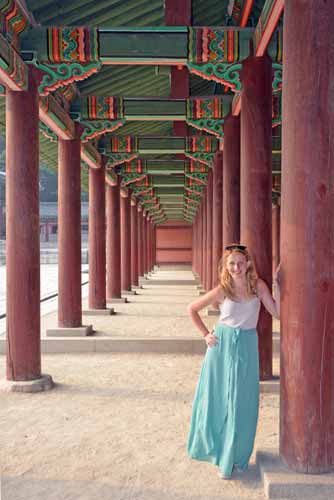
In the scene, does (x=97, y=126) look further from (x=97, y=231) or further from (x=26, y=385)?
(x=26, y=385)

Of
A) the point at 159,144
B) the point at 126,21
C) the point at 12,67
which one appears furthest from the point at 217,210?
the point at 12,67

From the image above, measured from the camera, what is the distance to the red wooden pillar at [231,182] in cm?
871

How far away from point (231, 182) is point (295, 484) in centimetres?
632

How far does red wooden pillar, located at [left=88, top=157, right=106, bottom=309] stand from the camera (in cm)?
1128

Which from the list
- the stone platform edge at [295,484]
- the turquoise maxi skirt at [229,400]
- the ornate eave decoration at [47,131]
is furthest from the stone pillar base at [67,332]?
the stone platform edge at [295,484]

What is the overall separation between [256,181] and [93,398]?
290 cm

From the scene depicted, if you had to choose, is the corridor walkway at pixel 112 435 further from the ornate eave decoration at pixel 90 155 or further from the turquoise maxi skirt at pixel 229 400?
the ornate eave decoration at pixel 90 155

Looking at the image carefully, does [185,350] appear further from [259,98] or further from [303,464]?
[303,464]

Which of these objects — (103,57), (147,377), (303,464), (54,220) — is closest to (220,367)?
(303,464)

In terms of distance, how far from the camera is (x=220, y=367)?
3.61 m

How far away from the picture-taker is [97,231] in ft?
37.2

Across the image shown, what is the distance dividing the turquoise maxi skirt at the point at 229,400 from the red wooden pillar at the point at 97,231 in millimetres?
7851

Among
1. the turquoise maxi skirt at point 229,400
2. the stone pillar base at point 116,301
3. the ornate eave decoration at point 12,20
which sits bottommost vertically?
the stone pillar base at point 116,301

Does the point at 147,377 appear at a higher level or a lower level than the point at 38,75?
lower
